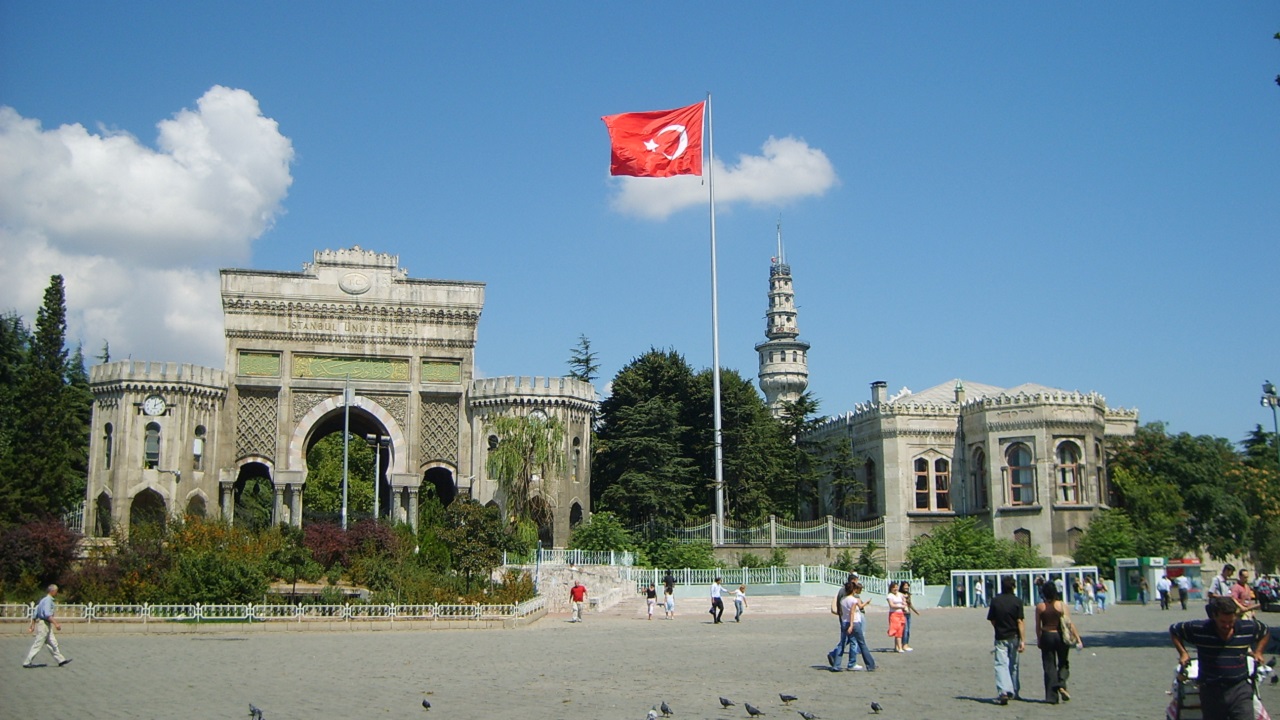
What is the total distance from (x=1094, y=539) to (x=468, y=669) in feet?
98.6

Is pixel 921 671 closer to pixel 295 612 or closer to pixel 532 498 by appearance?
pixel 295 612

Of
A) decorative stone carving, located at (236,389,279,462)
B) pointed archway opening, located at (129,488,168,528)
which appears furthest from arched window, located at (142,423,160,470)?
decorative stone carving, located at (236,389,279,462)

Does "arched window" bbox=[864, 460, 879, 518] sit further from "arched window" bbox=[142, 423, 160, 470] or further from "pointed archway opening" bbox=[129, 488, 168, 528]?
"arched window" bbox=[142, 423, 160, 470]

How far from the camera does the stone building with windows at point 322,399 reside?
1644 inches

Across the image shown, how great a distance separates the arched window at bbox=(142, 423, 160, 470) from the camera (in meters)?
41.6

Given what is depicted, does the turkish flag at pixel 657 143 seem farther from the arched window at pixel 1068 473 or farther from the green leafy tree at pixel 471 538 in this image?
the arched window at pixel 1068 473

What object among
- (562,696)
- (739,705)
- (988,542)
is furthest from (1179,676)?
(988,542)

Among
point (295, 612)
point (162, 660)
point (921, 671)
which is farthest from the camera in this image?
point (295, 612)

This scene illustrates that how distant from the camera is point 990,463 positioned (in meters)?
44.7

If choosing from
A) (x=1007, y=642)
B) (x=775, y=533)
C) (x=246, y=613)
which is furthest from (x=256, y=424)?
(x=1007, y=642)

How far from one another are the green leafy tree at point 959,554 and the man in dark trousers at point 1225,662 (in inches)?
1203

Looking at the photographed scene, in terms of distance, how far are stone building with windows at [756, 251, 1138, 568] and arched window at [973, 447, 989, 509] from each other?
0.04 meters

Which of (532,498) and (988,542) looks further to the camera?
(532,498)

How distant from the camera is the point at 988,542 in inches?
1539
